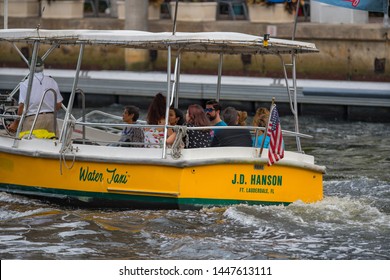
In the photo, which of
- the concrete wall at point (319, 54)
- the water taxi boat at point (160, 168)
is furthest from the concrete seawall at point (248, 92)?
the water taxi boat at point (160, 168)

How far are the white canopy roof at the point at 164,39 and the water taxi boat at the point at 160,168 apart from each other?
0.01 metres

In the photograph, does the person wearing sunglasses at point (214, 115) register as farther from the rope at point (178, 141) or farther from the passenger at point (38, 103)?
the passenger at point (38, 103)

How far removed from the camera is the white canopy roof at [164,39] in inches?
535

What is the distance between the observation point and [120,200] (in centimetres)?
1411

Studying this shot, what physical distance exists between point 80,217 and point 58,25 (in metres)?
21.1

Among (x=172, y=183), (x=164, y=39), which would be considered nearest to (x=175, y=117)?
(x=172, y=183)

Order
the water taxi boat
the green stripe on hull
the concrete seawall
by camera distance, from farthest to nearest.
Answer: the concrete seawall
the green stripe on hull
the water taxi boat

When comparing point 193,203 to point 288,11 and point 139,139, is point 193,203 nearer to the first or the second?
point 139,139

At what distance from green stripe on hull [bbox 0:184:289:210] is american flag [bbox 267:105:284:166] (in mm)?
626

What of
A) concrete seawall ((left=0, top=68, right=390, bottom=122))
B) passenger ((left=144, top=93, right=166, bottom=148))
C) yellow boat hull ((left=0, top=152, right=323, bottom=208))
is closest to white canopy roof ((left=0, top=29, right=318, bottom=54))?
passenger ((left=144, top=93, right=166, bottom=148))

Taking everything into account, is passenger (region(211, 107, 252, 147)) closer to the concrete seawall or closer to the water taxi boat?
the water taxi boat

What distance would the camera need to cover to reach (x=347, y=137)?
23906mm

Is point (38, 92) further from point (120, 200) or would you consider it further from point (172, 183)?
point (172, 183)

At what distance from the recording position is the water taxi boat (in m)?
13.7
